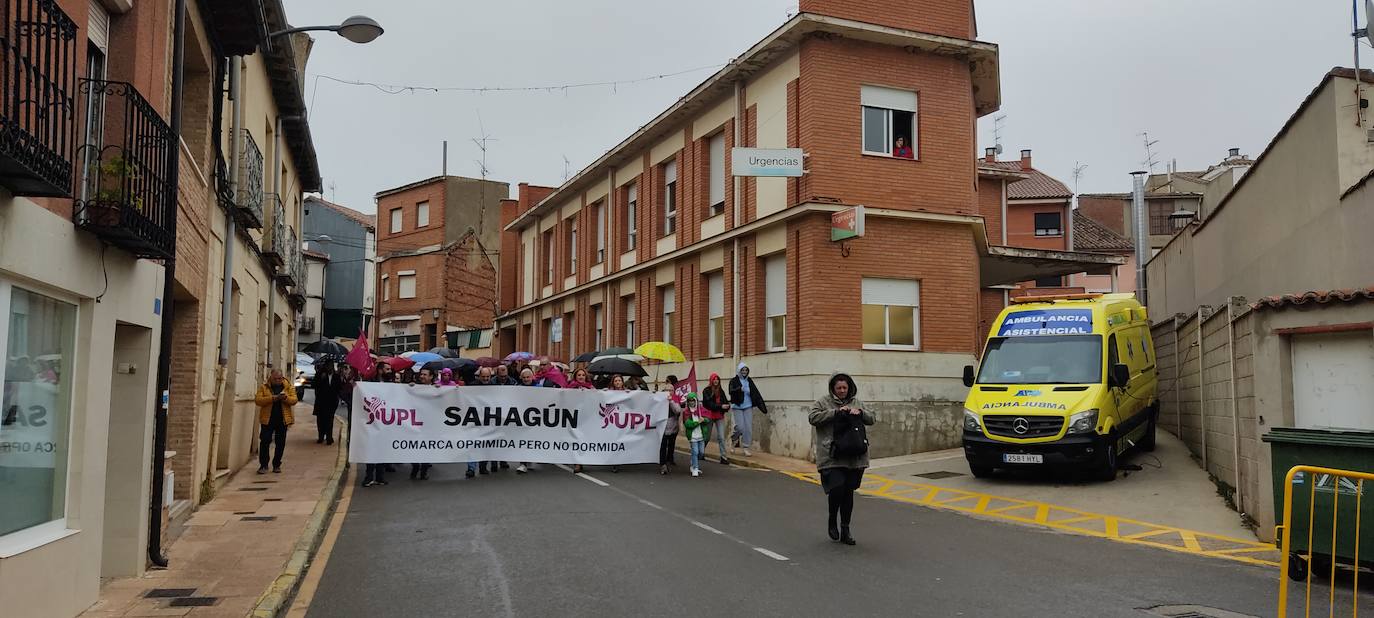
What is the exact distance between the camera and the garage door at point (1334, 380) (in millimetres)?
9375

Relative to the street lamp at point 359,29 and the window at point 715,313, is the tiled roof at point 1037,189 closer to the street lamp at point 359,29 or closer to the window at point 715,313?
the window at point 715,313

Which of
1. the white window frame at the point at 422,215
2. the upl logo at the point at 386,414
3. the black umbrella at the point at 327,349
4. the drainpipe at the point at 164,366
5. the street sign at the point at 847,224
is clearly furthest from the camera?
the white window frame at the point at 422,215

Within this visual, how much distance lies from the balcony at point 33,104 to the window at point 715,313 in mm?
18245

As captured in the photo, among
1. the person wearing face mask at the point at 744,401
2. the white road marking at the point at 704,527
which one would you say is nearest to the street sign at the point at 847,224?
the person wearing face mask at the point at 744,401

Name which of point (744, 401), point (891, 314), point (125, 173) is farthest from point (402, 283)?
point (125, 173)

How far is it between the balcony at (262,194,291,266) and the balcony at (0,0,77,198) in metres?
11.8

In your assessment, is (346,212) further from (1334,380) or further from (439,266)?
(1334,380)

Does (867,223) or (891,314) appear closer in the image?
(867,223)

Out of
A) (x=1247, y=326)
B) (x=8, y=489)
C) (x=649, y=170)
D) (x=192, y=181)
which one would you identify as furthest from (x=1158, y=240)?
(x=8, y=489)

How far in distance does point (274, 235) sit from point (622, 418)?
7.66 meters

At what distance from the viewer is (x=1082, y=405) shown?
14.0 meters

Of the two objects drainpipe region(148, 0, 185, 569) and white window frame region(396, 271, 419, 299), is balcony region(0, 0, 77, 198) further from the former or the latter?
white window frame region(396, 271, 419, 299)

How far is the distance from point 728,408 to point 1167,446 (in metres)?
7.66

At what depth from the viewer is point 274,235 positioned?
1881cm
